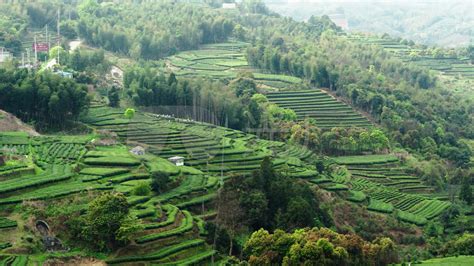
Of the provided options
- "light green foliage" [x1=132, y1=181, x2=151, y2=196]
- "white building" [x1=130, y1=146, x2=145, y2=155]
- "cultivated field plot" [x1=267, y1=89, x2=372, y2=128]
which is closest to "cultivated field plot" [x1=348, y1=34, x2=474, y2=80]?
"cultivated field plot" [x1=267, y1=89, x2=372, y2=128]

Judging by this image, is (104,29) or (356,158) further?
A: (104,29)

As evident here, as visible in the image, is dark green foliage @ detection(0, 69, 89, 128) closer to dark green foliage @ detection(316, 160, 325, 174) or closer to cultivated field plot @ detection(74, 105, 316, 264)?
cultivated field plot @ detection(74, 105, 316, 264)

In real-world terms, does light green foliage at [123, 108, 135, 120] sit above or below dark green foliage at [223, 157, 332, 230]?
above

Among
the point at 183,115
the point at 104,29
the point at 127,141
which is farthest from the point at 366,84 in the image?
the point at 127,141

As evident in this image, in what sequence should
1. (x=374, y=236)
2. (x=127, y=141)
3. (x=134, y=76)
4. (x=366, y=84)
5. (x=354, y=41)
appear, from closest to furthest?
(x=374, y=236), (x=127, y=141), (x=134, y=76), (x=366, y=84), (x=354, y=41)

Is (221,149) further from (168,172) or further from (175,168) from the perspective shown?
(168,172)

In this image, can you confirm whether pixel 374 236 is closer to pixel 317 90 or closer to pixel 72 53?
pixel 317 90
